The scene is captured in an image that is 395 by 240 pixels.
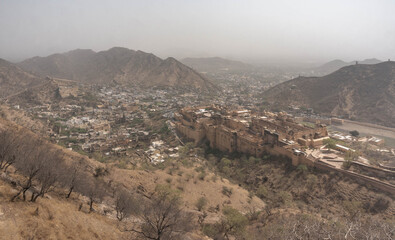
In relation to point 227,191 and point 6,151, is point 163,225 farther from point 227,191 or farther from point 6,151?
point 227,191

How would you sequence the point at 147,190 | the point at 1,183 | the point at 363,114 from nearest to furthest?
the point at 1,183 < the point at 147,190 < the point at 363,114

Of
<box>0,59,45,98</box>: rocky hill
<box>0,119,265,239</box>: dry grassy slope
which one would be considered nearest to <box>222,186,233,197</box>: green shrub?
<box>0,119,265,239</box>: dry grassy slope

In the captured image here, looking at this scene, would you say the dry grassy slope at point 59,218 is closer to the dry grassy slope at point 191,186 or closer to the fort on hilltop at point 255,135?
the dry grassy slope at point 191,186

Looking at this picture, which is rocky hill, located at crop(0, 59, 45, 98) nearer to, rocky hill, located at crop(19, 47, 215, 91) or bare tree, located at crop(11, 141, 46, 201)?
rocky hill, located at crop(19, 47, 215, 91)

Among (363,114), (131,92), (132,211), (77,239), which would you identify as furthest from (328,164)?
(131,92)

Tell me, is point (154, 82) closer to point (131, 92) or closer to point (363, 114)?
point (131, 92)

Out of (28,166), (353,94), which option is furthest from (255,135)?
(353,94)
